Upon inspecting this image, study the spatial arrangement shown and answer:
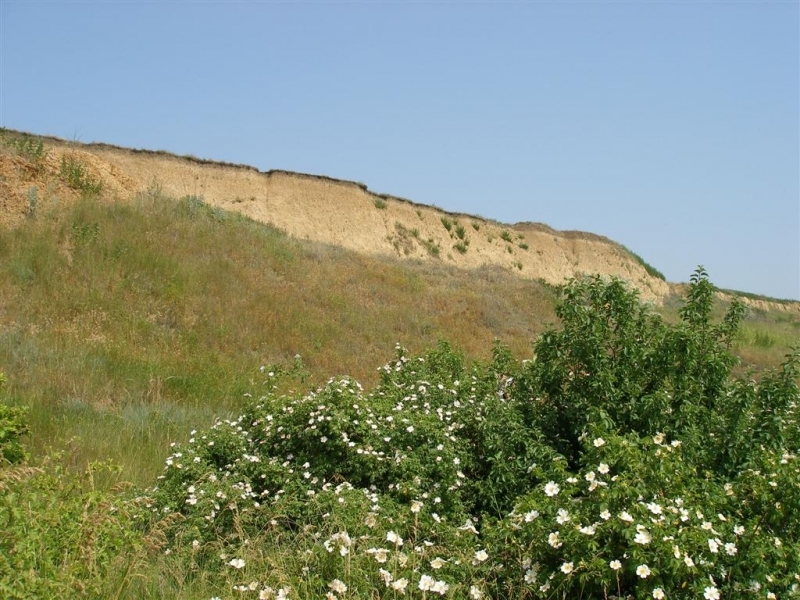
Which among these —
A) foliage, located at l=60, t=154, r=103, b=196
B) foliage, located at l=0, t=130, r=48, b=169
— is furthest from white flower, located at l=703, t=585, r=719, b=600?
foliage, located at l=0, t=130, r=48, b=169

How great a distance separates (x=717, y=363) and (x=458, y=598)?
3128 millimetres

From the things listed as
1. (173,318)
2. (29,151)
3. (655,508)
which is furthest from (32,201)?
(655,508)

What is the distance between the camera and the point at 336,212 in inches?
1331

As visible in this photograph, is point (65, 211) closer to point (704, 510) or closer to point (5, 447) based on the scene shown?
point (5, 447)

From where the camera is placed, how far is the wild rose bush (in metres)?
3.85

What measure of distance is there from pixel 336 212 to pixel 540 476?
3005cm

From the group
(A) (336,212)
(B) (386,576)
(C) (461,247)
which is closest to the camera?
(B) (386,576)

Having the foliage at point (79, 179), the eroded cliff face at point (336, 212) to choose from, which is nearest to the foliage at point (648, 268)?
the eroded cliff face at point (336, 212)

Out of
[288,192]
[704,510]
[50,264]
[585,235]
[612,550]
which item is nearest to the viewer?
[612,550]

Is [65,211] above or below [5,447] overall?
above

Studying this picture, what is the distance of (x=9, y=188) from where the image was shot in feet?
50.6

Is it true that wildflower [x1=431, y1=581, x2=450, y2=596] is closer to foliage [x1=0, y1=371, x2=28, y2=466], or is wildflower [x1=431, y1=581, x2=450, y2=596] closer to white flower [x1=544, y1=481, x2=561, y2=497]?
white flower [x1=544, y1=481, x2=561, y2=497]

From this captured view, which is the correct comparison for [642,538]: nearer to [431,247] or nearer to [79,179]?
[79,179]

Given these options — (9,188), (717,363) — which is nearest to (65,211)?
(9,188)
